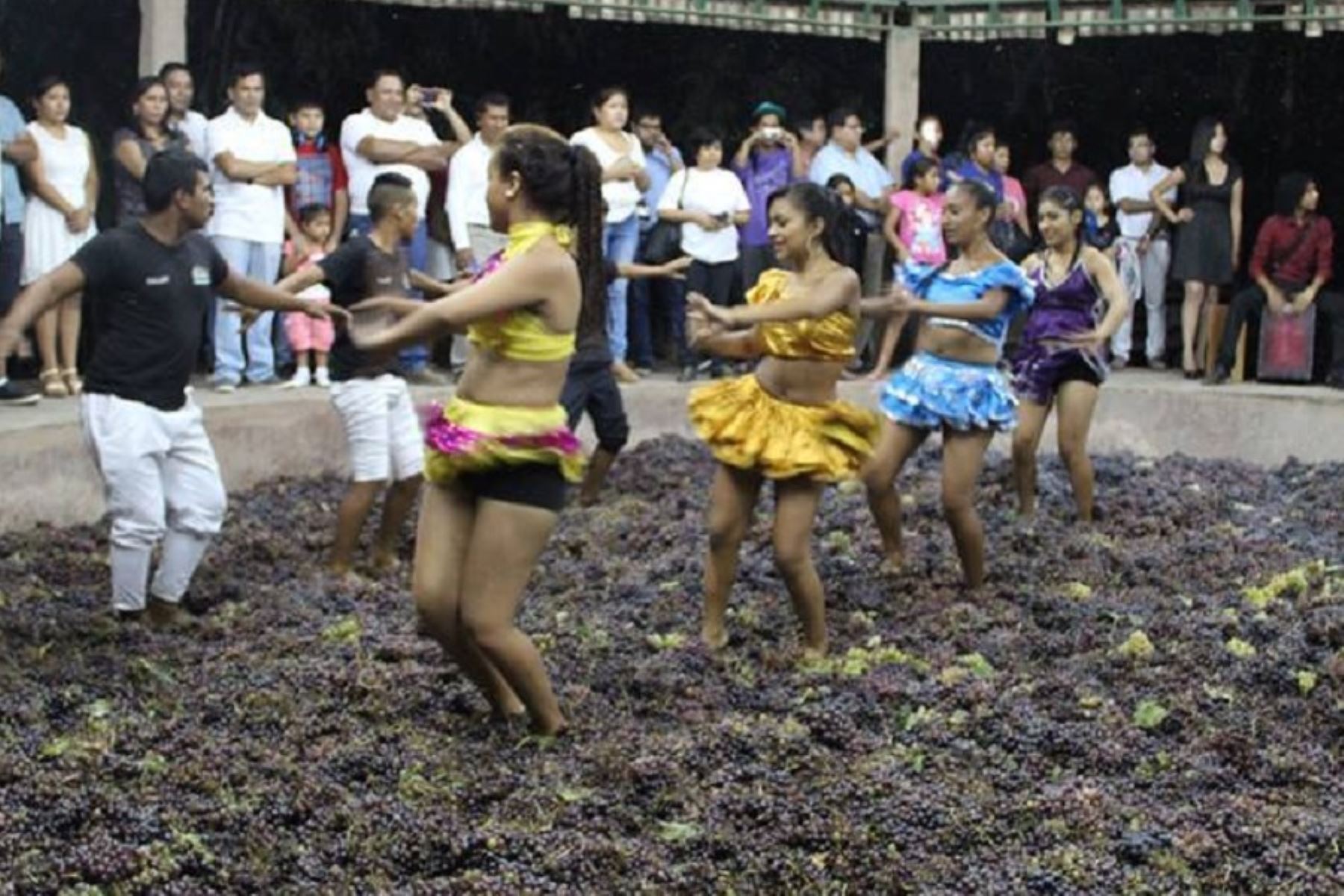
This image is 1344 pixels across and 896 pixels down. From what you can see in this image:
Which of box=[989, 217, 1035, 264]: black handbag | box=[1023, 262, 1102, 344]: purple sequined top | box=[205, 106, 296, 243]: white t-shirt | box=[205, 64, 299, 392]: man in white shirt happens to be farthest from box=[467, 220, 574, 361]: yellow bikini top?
box=[989, 217, 1035, 264]: black handbag

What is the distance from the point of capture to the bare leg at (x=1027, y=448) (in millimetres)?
11430

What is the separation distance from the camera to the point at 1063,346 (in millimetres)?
11344

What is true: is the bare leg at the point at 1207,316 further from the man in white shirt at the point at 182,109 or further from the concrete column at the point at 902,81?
the man in white shirt at the point at 182,109

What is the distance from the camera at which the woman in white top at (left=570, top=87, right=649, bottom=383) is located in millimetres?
14039

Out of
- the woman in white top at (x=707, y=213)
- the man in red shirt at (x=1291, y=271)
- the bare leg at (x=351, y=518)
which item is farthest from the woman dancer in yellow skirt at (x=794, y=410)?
the man in red shirt at (x=1291, y=271)

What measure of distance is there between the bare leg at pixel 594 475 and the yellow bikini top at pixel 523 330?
515cm

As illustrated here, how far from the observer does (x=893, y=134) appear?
16375 mm

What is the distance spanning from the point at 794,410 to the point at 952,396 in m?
1.37

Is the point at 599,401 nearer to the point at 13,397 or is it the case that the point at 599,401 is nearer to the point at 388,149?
the point at 388,149

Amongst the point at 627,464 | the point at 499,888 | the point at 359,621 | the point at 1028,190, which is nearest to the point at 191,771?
the point at 499,888

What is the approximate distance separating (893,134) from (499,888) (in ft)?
37.3

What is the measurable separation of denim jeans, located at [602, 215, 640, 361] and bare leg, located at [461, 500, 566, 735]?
731 centimetres

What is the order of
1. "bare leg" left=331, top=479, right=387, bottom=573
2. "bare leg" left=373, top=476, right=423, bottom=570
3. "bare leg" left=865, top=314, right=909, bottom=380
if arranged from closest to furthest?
"bare leg" left=331, top=479, right=387, bottom=573 → "bare leg" left=373, top=476, right=423, bottom=570 → "bare leg" left=865, top=314, right=909, bottom=380

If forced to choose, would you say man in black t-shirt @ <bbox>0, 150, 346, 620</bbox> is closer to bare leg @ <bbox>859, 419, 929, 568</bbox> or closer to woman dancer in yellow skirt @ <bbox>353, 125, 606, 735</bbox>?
woman dancer in yellow skirt @ <bbox>353, 125, 606, 735</bbox>
